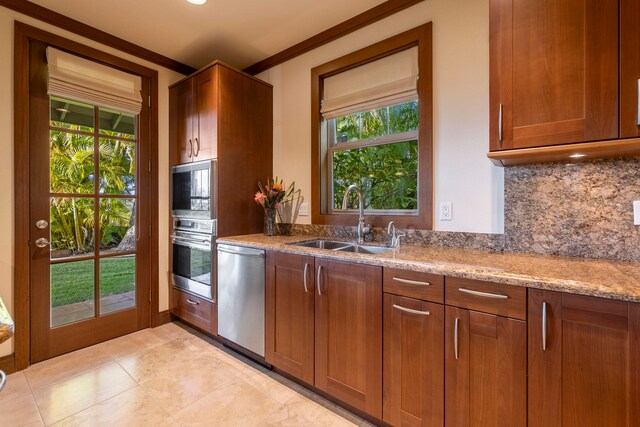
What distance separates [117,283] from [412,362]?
8.38 feet

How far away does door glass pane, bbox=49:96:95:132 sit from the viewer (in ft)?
7.57

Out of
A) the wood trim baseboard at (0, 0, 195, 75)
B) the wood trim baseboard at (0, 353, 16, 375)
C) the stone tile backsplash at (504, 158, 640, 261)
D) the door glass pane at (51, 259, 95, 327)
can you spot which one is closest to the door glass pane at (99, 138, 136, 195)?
the door glass pane at (51, 259, 95, 327)

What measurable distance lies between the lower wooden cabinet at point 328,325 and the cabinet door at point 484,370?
349mm

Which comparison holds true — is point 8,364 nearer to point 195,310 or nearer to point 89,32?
point 195,310

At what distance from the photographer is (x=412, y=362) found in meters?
1.40

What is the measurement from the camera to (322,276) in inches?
68.5

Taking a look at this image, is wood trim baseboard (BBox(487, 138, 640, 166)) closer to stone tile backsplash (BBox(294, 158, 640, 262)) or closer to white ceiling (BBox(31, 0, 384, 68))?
stone tile backsplash (BBox(294, 158, 640, 262))

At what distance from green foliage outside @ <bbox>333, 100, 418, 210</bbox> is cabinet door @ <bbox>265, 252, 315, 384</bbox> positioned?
0.87 metres

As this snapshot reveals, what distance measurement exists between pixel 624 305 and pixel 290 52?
2.79 m

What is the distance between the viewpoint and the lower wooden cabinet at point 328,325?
154 cm

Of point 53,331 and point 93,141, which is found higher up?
point 93,141

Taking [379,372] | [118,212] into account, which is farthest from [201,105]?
[379,372]

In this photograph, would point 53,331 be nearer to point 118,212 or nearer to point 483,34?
point 118,212

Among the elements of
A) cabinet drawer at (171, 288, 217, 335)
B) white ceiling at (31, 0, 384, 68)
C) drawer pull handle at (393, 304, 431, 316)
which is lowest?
cabinet drawer at (171, 288, 217, 335)
